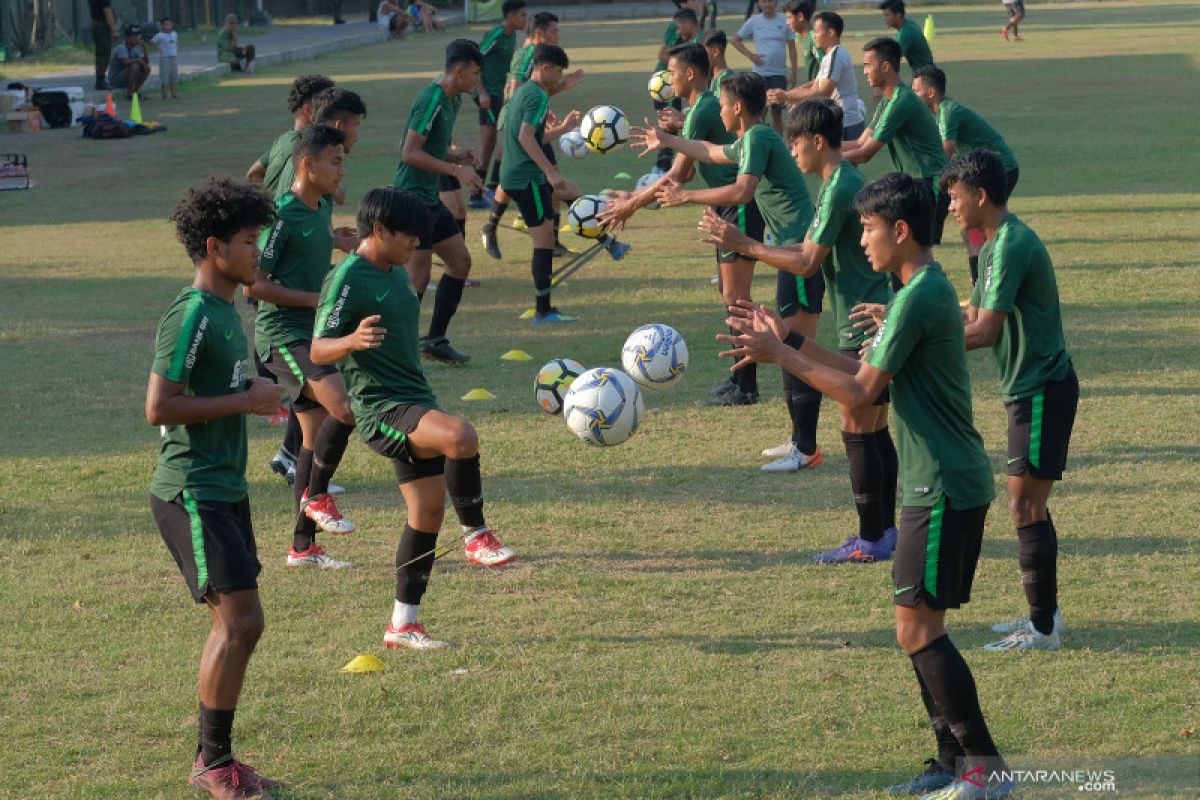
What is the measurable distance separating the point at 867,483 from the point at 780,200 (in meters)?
2.36

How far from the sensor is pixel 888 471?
8.19m

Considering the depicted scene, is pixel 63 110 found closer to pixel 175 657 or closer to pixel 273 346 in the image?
pixel 273 346

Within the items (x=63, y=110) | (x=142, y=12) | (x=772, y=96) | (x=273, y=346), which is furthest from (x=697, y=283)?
(x=142, y=12)

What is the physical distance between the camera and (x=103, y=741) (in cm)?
594

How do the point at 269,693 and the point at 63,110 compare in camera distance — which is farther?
the point at 63,110

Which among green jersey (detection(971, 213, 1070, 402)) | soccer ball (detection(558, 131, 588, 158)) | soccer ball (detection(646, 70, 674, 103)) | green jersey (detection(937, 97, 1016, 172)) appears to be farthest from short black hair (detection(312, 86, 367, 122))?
soccer ball (detection(646, 70, 674, 103))

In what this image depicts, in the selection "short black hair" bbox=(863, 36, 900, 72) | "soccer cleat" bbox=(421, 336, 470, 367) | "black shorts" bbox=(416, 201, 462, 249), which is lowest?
"soccer cleat" bbox=(421, 336, 470, 367)

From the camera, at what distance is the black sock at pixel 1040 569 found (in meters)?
6.56

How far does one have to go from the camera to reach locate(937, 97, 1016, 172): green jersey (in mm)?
12719

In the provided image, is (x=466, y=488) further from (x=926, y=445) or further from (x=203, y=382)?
(x=926, y=445)

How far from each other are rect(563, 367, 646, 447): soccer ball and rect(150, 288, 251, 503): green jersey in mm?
3181

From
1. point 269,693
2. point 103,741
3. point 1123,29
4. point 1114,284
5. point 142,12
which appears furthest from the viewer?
point 142,12

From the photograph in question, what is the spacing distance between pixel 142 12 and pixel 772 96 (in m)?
39.6

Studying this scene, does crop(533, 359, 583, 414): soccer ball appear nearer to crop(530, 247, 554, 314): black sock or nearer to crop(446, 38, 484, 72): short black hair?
crop(446, 38, 484, 72): short black hair
